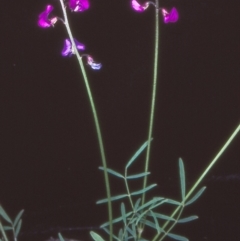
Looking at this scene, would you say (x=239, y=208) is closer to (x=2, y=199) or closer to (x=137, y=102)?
(x=137, y=102)

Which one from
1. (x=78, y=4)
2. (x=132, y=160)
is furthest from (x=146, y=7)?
(x=132, y=160)

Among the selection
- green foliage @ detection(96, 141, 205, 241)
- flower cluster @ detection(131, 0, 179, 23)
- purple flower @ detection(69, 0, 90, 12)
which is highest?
purple flower @ detection(69, 0, 90, 12)

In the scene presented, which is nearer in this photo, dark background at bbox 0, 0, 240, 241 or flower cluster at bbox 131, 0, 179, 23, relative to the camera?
flower cluster at bbox 131, 0, 179, 23

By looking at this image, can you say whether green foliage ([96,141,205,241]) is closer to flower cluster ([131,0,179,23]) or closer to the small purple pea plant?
the small purple pea plant

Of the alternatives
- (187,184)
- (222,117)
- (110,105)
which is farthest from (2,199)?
(222,117)

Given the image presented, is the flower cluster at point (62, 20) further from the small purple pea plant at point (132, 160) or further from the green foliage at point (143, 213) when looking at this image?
the green foliage at point (143, 213)

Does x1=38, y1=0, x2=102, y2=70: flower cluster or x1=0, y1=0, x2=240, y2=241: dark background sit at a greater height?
x1=38, y1=0, x2=102, y2=70: flower cluster

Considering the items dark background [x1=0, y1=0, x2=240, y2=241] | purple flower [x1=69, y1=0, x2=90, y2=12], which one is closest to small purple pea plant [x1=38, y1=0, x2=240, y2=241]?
purple flower [x1=69, y1=0, x2=90, y2=12]

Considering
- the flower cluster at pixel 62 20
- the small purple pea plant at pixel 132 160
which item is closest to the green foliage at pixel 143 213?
the small purple pea plant at pixel 132 160
